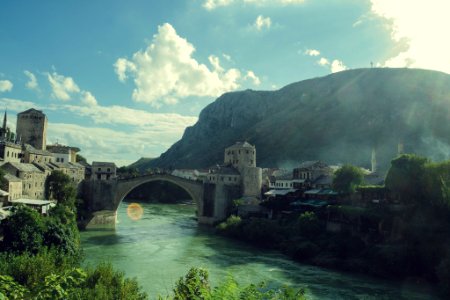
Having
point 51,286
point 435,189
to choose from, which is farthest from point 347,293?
point 51,286

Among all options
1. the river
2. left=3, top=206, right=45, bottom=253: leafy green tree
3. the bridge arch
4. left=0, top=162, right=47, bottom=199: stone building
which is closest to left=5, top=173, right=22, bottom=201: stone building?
left=0, top=162, right=47, bottom=199: stone building

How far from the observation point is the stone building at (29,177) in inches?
1929

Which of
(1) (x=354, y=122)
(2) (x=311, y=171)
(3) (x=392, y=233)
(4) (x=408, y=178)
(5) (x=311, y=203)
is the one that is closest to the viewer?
(3) (x=392, y=233)

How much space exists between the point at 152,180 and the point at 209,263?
3297 centimetres

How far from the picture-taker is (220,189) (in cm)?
6931

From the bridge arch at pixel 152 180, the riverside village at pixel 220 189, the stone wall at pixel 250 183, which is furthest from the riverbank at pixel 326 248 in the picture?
the bridge arch at pixel 152 180

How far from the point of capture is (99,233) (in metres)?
54.4

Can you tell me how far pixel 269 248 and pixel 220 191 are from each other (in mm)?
22328

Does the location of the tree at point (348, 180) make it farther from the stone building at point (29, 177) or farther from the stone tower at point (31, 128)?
the stone tower at point (31, 128)

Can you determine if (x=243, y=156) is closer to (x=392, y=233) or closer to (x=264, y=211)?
(x=264, y=211)

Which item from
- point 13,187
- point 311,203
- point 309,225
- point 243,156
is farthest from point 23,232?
point 243,156

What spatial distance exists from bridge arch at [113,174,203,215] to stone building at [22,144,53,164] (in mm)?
12868

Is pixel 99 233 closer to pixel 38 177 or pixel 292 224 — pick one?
pixel 38 177

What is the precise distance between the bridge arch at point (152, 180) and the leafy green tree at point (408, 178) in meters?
36.8
